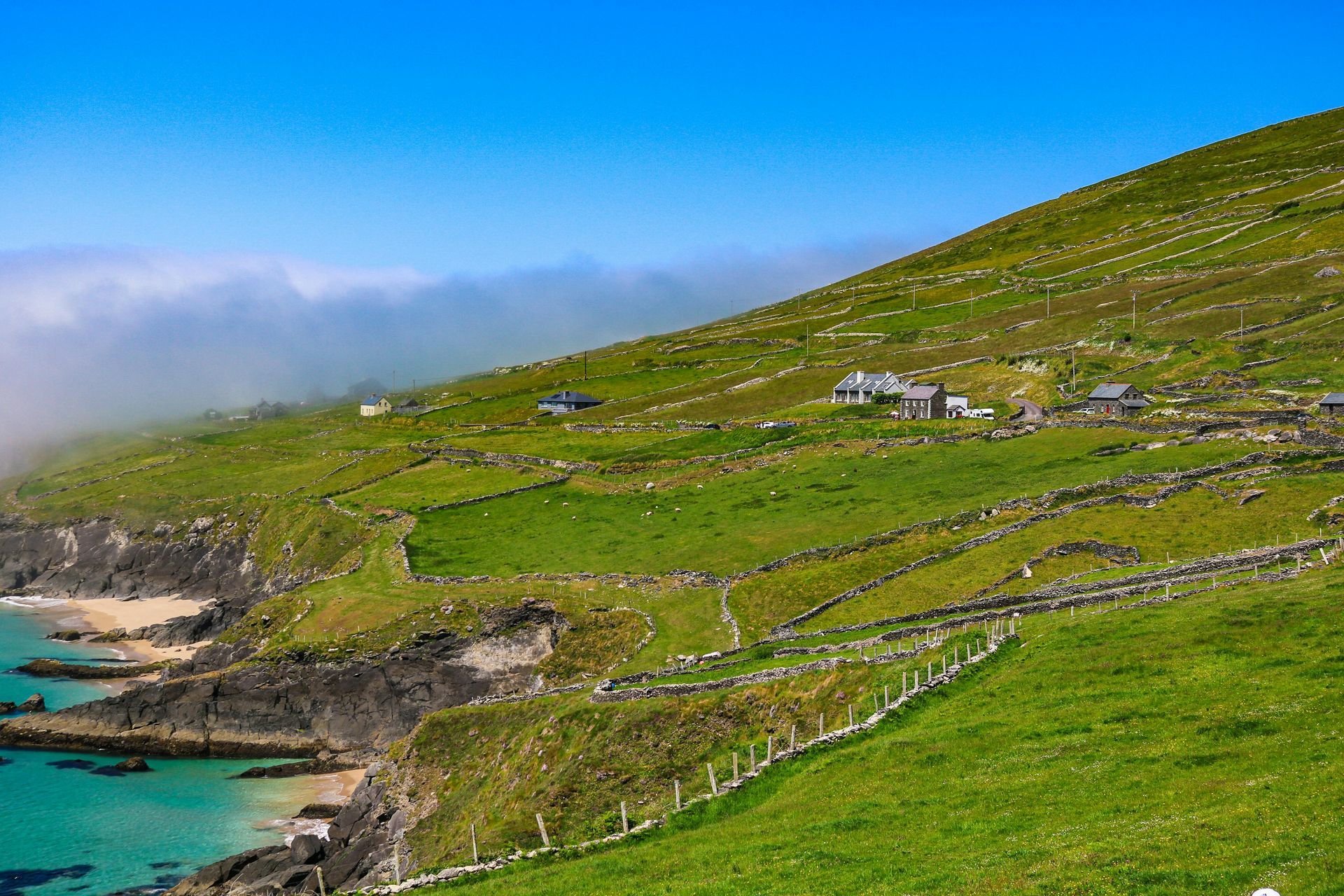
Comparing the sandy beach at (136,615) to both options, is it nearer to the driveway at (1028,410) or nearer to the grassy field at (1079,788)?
the grassy field at (1079,788)

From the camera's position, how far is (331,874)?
45062 millimetres

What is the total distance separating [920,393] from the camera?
381 feet

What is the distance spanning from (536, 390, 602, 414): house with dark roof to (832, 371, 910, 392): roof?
4617 centimetres

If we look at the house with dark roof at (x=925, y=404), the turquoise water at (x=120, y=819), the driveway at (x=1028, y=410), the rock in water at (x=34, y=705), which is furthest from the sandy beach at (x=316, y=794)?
the driveway at (x=1028, y=410)

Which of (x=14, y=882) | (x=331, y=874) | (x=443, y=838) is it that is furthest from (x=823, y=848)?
(x=14, y=882)

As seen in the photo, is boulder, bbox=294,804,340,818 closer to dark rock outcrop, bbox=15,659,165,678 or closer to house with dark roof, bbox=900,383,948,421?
dark rock outcrop, bbox=15,659,165,678

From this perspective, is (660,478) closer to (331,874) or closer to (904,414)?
(904,414)

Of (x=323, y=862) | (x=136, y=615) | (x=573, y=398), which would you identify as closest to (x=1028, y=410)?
(x=573, y=398)

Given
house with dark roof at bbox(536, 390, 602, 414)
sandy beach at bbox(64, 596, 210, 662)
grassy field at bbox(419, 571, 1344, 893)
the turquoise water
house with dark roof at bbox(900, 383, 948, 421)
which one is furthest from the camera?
house with dark roof at bbox(536, 390, 602, 414)

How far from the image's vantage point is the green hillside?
24625 millimetres

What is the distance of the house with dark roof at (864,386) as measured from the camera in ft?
446

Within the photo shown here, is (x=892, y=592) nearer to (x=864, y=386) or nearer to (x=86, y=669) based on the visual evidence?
(x=86, y=669)

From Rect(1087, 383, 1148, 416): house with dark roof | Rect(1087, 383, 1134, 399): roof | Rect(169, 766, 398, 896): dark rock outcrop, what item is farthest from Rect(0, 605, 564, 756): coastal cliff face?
Rect(1087, 383, 1134, 399): roof

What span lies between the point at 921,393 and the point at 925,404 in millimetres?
1920
